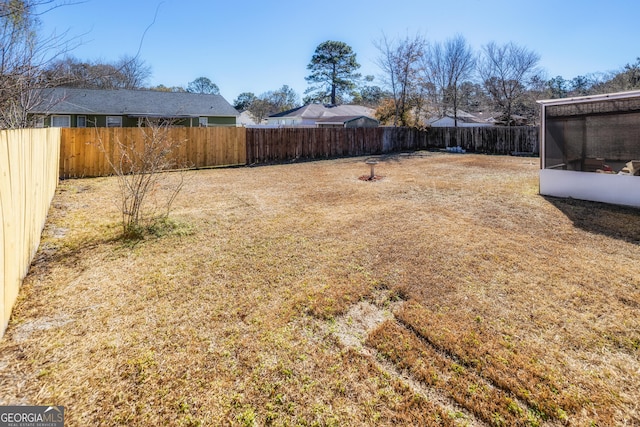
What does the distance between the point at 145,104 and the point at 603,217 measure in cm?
2249

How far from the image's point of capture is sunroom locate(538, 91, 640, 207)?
5.71 m

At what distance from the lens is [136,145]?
9.66m

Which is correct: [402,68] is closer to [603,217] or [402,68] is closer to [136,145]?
[136,145]

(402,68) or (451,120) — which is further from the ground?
(402,68)

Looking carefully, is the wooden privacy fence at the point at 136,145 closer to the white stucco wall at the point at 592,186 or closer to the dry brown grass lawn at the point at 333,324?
the dry brown grass lawn at the point at 333,324

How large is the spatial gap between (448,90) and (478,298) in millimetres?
28353

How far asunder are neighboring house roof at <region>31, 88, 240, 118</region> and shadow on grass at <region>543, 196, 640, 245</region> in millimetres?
17575

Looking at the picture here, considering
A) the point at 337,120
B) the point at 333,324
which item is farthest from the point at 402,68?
the point at 333,324

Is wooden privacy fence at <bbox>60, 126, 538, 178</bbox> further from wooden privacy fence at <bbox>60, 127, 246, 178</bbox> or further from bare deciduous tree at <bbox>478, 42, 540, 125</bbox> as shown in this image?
bare deciduous tree at <bbox>478, 42, 540, 125</bbox>

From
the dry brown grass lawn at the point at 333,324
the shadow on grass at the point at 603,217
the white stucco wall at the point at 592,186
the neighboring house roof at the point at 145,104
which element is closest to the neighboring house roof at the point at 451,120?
the neighboring house roof at the point at 145,104

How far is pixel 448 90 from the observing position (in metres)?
27.0

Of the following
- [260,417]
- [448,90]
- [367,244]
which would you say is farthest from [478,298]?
[448,90]

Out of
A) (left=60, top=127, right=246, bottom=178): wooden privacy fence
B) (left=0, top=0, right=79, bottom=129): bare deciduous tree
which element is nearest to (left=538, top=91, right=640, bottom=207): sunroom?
(left=0, top=0, right=79, bottom=129): bare deciduous tree

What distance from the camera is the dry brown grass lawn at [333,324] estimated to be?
5.66 ft
